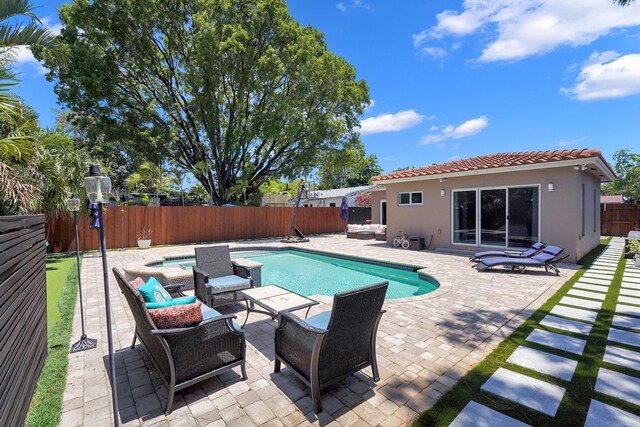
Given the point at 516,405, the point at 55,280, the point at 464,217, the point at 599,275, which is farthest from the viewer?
the point at 464,217

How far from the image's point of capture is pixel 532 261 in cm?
789

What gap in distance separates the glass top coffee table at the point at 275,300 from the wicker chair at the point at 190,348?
2.90 ft

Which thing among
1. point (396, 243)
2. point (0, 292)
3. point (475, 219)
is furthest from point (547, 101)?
point (0, 292)

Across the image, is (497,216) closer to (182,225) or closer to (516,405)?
(516,405)

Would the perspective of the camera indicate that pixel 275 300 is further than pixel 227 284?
No

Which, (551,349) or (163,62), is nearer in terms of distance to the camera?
(551,349)

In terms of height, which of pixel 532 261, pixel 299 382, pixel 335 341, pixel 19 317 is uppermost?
pixel 19 317

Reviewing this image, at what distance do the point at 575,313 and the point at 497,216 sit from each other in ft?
20.8

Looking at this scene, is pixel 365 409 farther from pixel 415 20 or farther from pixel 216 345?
pixel 415 20

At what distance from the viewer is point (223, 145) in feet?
64.5

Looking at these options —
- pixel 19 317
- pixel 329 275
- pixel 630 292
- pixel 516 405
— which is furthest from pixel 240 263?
pixel 630 292

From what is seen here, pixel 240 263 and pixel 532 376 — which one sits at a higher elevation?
pixel 240 263

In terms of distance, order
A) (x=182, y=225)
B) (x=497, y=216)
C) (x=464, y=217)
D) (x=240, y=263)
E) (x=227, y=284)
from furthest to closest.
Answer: (x=182, y=225), (x=464, y=217), (x=497, y=216), (x=240, y=263), (x=227, y=284)

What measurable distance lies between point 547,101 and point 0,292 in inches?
955
